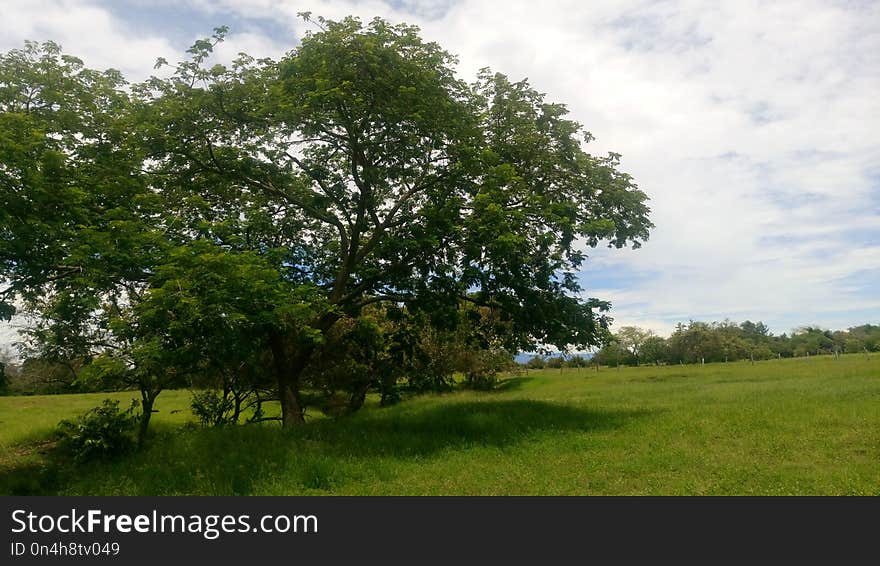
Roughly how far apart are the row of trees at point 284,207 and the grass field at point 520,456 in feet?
8.09

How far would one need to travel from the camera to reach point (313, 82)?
50.7 feet

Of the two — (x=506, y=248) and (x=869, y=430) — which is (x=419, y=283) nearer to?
(x=506, y=248)

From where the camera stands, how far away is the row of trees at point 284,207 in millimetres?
12656

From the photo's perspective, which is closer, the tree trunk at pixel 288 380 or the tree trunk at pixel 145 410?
the tree trunk at pixel 288 380

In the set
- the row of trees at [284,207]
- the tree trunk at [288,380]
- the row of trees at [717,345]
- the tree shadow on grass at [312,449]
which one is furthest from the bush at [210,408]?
the row of trees at [717,345]

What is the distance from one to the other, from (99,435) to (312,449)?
9.08 metres

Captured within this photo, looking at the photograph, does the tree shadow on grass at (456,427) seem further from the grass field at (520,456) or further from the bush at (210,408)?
the bush at (210,408)

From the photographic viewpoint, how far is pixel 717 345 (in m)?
84.1

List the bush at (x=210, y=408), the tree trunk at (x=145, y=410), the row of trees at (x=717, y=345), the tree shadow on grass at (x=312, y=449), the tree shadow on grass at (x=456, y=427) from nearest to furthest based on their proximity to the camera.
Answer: the tree shadow on grass at (x=312, y=449) → the tree shadow on grass at (x=456, y=427) → the tree trunk at (x=145, y=410) → the bush at (x=210, y=408) → the row of trees at (x=717, y=345)

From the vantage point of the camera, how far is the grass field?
10945mm

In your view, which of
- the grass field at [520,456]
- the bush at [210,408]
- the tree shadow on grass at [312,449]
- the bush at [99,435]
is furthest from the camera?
the bush at [210,408]

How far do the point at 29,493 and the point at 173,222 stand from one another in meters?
8.62

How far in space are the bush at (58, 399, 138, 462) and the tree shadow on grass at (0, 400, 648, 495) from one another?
3.19ft

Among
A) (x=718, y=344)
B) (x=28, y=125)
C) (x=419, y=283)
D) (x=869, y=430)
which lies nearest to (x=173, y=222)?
(x=28, y=125)
